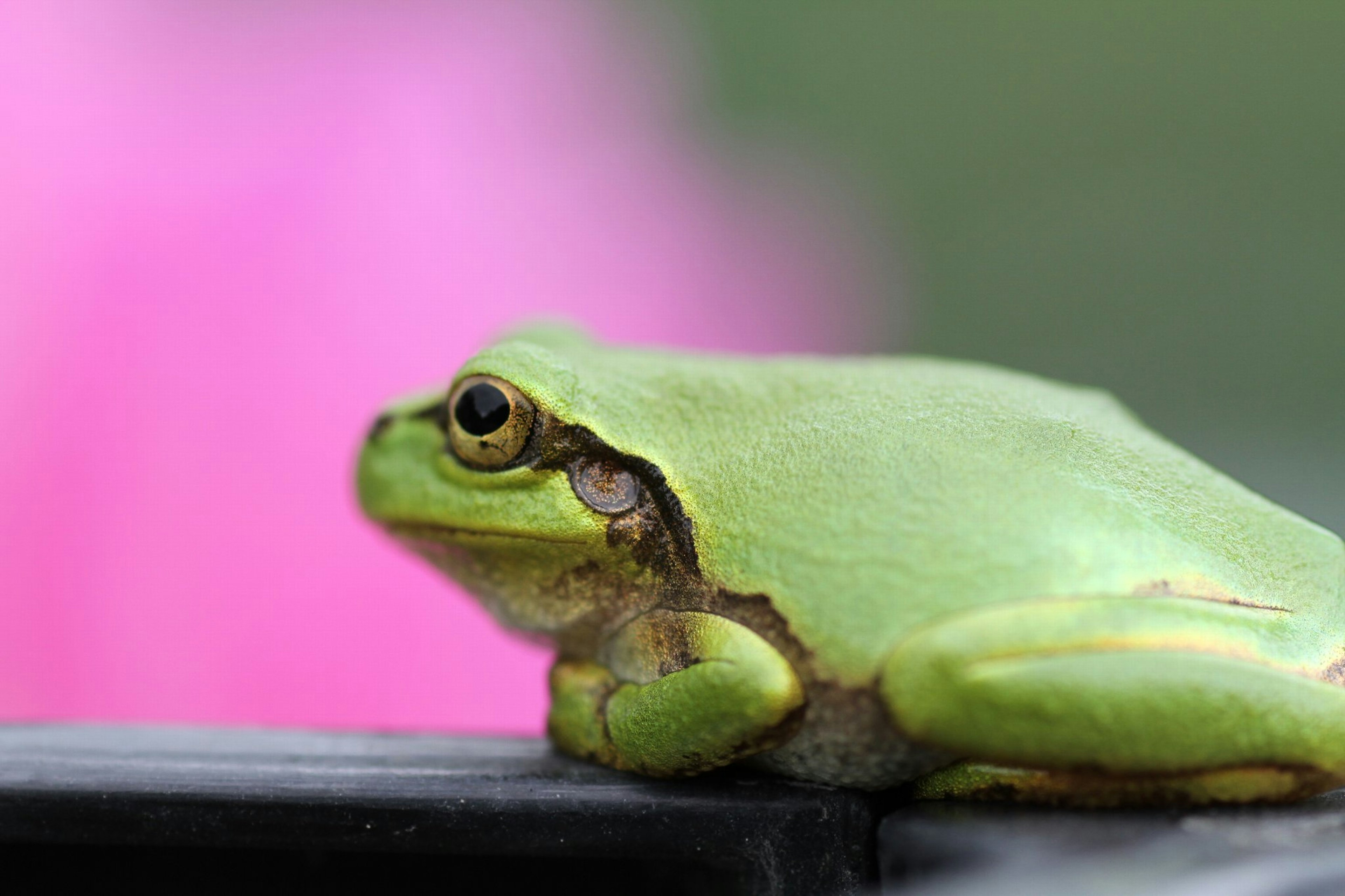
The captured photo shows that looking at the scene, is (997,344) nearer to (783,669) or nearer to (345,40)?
(345,40)

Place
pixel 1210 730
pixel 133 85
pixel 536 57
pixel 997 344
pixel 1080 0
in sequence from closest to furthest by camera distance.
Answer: pixel 1210 730, pixel 133 85, pixel 536 57, pixel 997 344, pixel 1080 0

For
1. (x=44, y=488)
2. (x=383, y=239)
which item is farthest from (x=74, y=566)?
(x=383, y=239)

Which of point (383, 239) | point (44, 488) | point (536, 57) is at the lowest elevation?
point (44, 488)

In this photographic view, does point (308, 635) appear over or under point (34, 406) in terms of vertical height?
under

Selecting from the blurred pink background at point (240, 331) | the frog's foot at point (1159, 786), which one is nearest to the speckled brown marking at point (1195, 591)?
the frog's foot at point (1159, 786)

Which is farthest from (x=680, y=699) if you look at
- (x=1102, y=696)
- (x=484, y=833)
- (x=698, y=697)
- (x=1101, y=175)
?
(x=1101, y=175)

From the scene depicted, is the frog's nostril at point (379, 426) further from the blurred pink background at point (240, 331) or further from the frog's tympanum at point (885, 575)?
the blurred pink background at point (240, 331)

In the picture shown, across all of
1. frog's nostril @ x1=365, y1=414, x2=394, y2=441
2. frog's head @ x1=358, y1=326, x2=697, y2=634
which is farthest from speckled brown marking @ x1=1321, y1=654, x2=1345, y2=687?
frog's nostril @ x1=365, y1=414, x2=394, y2=441
